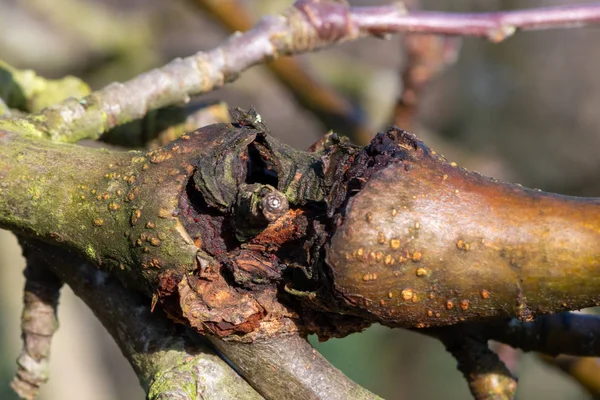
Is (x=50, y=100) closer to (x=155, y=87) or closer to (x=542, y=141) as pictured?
(x=155, y=87)

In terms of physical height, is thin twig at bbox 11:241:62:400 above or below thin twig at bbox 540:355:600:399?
below

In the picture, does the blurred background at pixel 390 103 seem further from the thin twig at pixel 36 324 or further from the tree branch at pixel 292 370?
the tree branch at pixel 292 370

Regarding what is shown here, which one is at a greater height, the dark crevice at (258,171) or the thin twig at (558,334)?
the thin twig at (558,334)

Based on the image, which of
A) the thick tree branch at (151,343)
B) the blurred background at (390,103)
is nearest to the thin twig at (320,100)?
the blurred background at (390,103)

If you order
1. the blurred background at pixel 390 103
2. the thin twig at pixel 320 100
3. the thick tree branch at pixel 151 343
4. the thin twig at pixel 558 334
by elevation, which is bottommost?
the thick tree branch at pixel 151 343

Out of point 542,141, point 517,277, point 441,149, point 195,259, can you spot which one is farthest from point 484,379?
point 542,141

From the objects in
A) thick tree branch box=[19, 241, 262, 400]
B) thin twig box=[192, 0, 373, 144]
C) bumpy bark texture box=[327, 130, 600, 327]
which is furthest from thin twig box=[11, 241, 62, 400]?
thin twig box=[192, 0, 373, 144]

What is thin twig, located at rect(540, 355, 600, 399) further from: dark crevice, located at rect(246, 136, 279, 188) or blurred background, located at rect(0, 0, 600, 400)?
blurred background, located at rect(0, 0, 600, 400)
